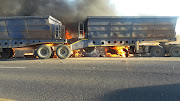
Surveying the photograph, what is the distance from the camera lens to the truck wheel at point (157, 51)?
30.7ft

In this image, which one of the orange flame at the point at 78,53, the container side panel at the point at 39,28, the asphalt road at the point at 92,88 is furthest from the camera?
the orange flame at the point at 78,53

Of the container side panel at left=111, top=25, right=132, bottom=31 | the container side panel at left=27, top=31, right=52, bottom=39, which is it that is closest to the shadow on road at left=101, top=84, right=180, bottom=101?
the container side panel at left=111, top=25, right=132, bottom=31

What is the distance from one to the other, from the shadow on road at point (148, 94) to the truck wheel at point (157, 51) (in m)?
6.71

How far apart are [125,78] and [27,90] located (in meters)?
2.78

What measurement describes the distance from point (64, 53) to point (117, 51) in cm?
410

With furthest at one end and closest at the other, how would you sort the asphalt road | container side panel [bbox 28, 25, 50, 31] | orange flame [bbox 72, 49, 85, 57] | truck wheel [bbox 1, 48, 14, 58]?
orange flame [bbox 72, 49, 85, 57] < truck wheel [bbox 1, 48, 14, 58] < container side panel [bbox 28, 25, 50, 31] < the asphalt road

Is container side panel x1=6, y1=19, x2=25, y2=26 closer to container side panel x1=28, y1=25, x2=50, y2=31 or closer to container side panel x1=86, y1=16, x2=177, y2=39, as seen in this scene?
container side panel x1=28, y1=25, x2=50, y2=31

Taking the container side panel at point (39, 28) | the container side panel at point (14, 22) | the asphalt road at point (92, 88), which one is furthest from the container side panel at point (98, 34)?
the asphalt road at point (92, 88)

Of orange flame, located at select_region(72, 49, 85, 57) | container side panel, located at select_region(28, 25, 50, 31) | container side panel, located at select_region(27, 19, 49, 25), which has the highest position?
container side panel, located at select_region(27, 19, 49, 25)

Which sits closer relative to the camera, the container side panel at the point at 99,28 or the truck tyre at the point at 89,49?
the container side panel at the point at 99,28

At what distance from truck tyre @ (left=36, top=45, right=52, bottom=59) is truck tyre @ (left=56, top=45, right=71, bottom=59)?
0.57 metres

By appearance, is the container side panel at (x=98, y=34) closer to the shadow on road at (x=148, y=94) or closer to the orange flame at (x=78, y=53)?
the orange flame at (x=78, y=53)

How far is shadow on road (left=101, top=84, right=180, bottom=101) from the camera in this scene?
267 centimetres

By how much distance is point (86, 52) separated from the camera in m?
10.6
